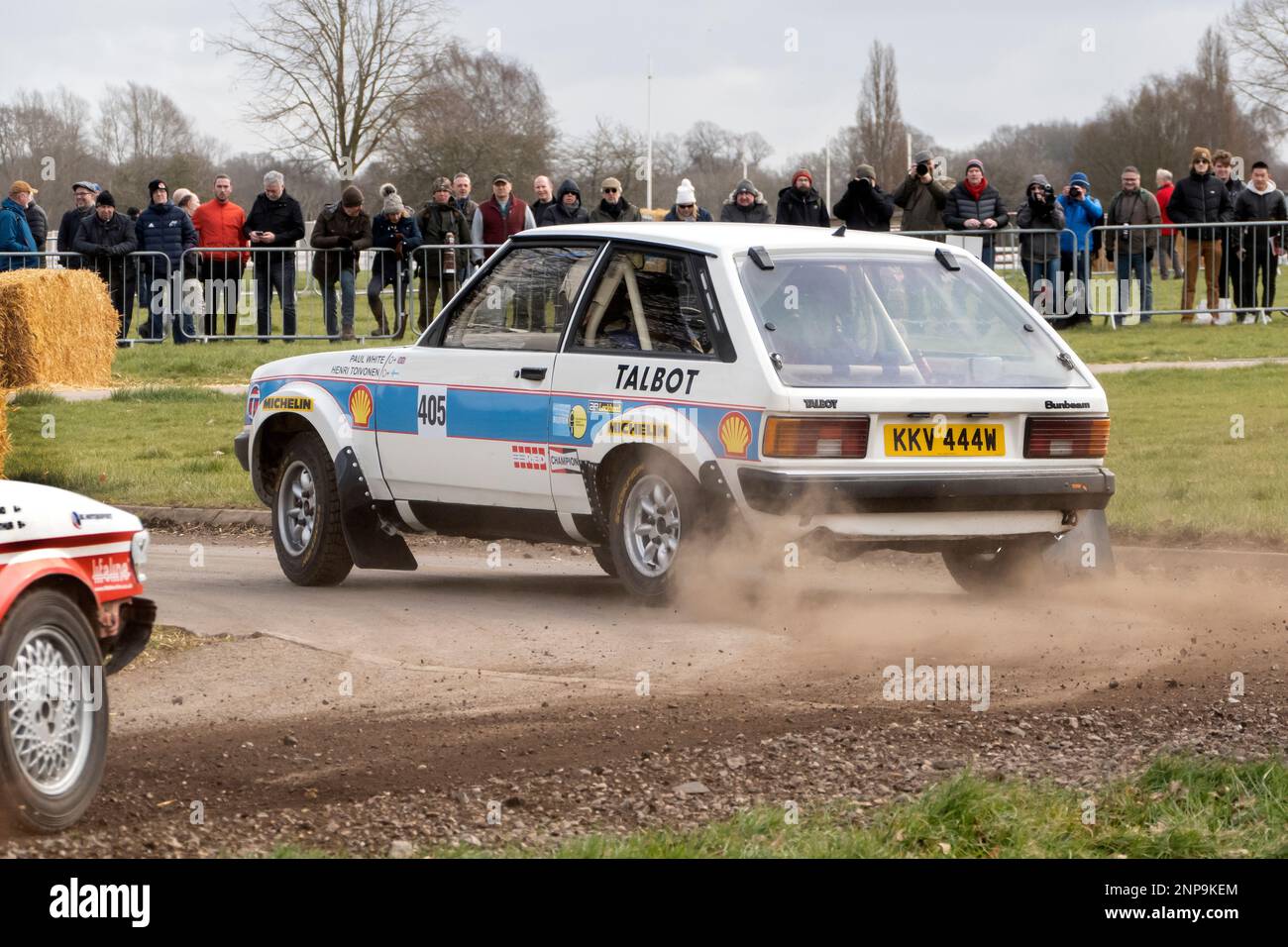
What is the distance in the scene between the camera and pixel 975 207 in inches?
907

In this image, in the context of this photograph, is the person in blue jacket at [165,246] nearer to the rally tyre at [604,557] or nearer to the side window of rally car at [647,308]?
the rally tyre at [604,557]

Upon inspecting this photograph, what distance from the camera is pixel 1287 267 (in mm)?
31016

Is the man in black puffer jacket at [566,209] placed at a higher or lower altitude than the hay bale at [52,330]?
higher

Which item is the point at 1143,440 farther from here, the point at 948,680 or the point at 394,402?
the point at 948,680

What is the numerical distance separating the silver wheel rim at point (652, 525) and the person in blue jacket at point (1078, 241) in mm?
14806

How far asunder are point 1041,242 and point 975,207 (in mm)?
900

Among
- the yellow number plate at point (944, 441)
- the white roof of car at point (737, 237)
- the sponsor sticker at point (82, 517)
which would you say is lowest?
the sponsor sticker at point (82, 517)

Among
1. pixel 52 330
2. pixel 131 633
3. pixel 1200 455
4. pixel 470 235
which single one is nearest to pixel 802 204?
pixel 470 235

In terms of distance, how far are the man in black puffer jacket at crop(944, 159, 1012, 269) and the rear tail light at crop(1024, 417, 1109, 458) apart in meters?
13.5

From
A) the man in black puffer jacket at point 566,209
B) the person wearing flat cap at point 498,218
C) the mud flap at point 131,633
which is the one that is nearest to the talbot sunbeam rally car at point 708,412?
the mud flap at point 131,633

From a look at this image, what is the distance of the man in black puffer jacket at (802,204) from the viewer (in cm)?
2270

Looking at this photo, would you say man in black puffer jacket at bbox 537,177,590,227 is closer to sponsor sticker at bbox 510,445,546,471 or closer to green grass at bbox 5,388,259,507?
green grass at bbox 5,388,259,507
